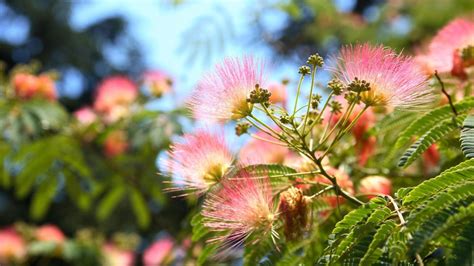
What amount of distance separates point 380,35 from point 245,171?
3.45 m

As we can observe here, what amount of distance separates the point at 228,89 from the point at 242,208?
21 cm

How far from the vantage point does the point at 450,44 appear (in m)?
1.71

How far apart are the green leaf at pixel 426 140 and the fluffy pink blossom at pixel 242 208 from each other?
0.95ft

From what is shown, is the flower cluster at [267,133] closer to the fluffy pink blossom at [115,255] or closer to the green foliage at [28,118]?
the green foliage at [28,118]

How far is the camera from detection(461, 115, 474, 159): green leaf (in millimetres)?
1193

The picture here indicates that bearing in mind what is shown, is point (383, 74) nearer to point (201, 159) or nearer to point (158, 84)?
point (201, 159)

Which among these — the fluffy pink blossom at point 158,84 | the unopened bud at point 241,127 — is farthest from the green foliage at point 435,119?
the fluffy pink blossom at point 158,84

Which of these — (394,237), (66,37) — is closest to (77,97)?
(66,37)

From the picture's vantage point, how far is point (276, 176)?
1266 millimetres

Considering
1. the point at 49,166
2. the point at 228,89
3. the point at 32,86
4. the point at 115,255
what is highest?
the point at 32,86

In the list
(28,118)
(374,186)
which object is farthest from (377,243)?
(28,118)

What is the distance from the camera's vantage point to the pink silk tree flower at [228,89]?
4.03 ft

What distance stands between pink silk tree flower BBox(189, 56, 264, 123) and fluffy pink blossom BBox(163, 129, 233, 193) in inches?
1.6

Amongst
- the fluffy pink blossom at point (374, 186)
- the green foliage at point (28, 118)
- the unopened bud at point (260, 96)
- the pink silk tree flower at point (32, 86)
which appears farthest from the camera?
the pink silk tree flower at point (32, 86)
